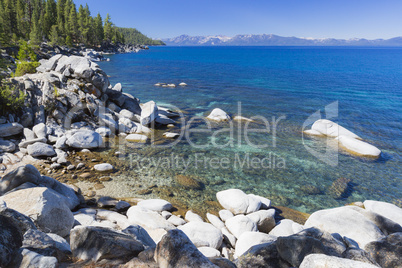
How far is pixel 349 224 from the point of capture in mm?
9789

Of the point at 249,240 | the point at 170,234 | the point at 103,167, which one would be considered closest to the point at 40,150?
the point at 103,167

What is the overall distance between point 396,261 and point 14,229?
9184 millimetres

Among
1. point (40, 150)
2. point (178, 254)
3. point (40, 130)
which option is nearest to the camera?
point (178, 254)

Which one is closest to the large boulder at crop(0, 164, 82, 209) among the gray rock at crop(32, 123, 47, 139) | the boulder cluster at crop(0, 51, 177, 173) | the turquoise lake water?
the boulder cluster at crop(0, 51, 177, 173)

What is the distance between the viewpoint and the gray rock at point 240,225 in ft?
31.8

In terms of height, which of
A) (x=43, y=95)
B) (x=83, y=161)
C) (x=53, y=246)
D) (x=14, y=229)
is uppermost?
(x=43, y=95)

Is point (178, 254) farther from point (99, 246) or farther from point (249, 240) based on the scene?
point (249, 240)

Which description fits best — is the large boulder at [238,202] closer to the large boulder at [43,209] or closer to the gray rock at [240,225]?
the gray rock at [240,225]

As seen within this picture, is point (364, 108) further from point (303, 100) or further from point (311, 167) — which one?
point (311, 167)

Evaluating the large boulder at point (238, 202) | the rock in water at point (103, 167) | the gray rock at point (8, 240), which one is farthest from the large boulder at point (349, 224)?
the rock in water at point (103, 167)

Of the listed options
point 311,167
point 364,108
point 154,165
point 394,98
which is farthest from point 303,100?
point 154,165

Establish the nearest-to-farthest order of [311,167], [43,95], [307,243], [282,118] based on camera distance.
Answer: [307,243], [311,167], [43,95], [282,118]

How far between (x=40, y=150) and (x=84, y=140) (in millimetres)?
2739

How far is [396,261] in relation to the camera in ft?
19.6
